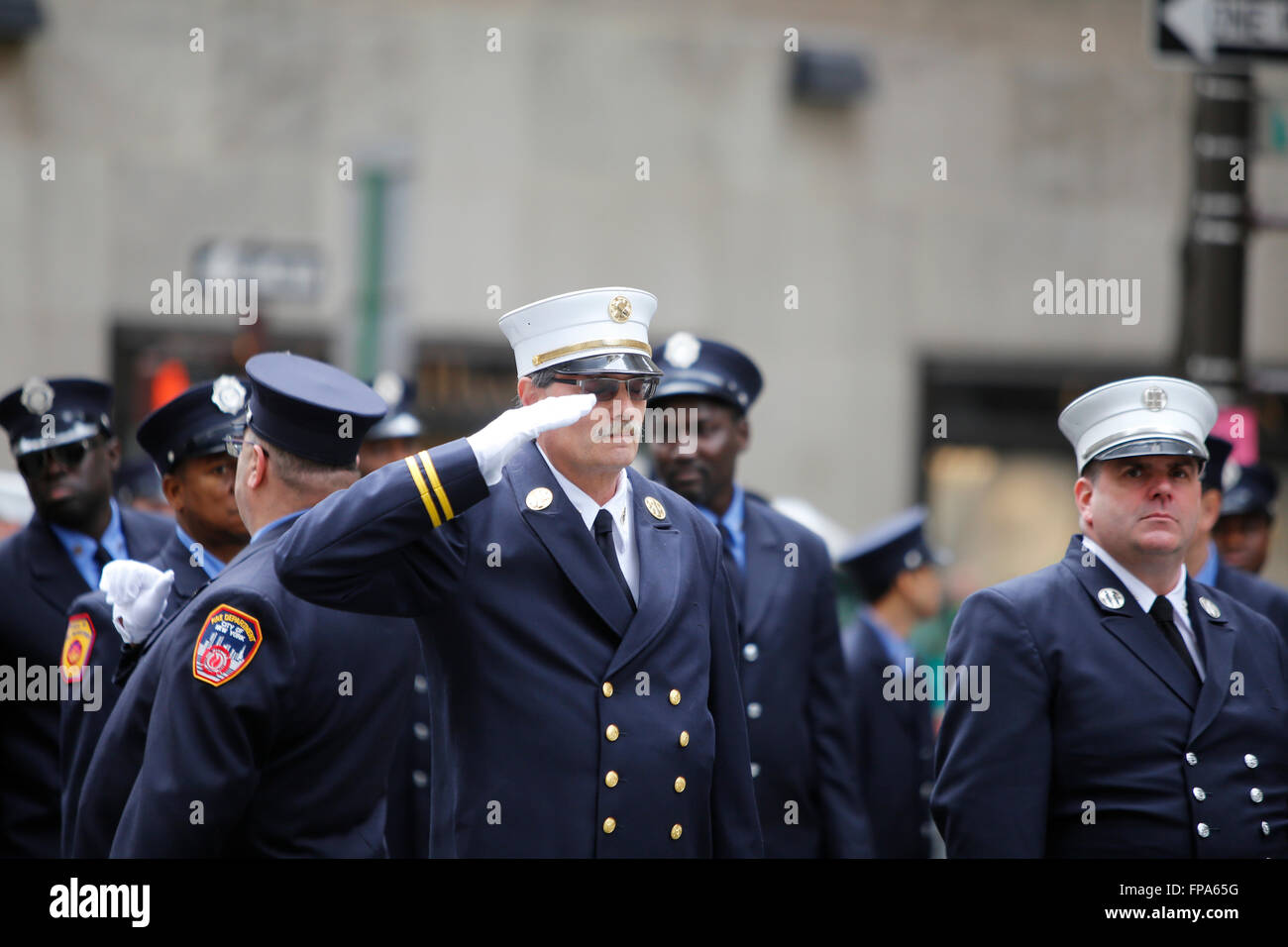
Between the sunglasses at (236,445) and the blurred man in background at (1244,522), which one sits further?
the blurred man in background at (1244,522)

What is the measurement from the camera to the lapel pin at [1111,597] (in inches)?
164

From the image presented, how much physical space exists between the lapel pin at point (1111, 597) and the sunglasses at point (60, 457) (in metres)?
3.38

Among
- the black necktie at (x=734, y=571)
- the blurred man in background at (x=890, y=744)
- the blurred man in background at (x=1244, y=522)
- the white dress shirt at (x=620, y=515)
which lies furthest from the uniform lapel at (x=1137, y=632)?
the blurred man in background at (x=1244, y=522)

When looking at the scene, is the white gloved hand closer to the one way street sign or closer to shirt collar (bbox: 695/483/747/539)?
shirt collar (bbox: 695/483/747/539)

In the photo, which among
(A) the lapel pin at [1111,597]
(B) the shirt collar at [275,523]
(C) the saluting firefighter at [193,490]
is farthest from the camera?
(C) the saluting firefighter at [193,490]

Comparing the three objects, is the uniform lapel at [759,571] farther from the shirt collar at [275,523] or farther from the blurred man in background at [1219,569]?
the shirt collar at [275,523]

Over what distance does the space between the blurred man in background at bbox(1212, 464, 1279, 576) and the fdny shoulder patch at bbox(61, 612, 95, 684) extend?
4694 mm

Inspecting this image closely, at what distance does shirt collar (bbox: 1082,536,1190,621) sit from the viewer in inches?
167

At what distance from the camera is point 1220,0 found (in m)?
6.80

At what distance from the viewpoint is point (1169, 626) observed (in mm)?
4230

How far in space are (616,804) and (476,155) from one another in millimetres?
10035

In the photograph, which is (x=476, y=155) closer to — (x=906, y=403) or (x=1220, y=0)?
(x=906, y=403)

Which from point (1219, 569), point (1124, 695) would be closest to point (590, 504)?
point (1124, 695)
